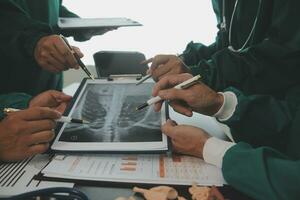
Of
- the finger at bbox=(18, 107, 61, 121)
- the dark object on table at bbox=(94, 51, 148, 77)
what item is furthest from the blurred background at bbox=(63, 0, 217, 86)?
the finger at bbox=(18, 107, 61, 121)

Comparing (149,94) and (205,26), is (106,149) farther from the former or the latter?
(205,26)

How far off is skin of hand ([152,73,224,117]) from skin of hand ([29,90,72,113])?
24cm

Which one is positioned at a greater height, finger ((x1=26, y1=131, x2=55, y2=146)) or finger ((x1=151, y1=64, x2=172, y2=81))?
finger ((x1=151, y1=64, x2=172, y2=81))

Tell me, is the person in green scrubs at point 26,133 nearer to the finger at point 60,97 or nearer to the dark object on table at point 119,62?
the finger at point 60,97

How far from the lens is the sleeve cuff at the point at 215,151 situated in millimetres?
648

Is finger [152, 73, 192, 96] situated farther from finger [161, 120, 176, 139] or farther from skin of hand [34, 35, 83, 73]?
skin of hand [34, 35, 83, 73]

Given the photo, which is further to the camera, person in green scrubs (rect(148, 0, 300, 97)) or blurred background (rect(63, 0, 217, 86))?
blurred background (rect(63, 0, 217, 86))

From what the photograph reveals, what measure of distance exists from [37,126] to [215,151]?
14.3 inches

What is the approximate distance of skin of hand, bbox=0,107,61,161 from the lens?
2.17 ft

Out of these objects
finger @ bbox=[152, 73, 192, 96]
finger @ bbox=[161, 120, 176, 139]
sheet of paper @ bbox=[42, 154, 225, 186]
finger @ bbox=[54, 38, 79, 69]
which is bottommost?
sheet of paper @ bbox=[42, 154, 225, 186]

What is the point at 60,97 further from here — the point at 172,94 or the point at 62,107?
the point at 172,94

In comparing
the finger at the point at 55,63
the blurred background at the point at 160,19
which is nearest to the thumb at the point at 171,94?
the finger at the point at 55,63

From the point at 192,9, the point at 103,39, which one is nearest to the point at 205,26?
the point at 192,9

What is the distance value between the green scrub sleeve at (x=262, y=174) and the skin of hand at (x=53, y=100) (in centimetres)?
45
